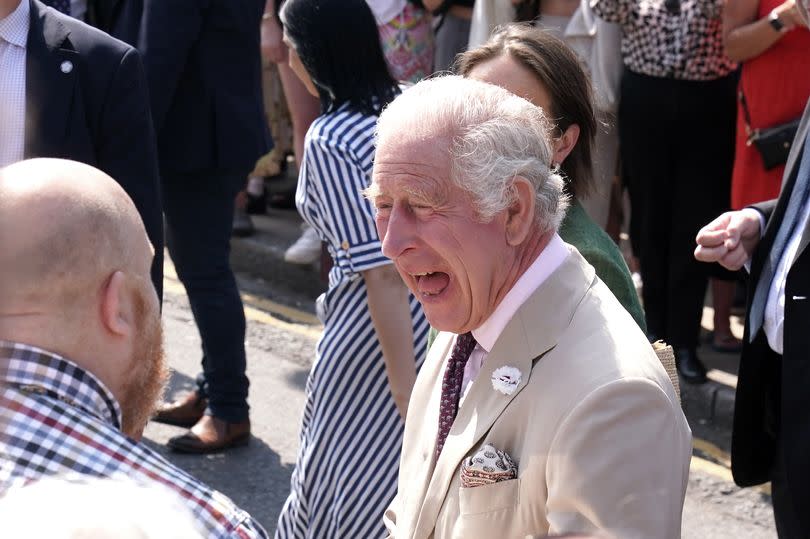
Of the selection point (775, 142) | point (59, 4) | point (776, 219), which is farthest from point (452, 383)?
point (59, 4)

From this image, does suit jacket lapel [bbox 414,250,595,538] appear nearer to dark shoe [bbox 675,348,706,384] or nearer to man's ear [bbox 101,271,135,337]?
man's ear [bbox 101,271,135,337]

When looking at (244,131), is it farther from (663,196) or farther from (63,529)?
(63,529)

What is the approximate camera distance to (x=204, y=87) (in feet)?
15.9

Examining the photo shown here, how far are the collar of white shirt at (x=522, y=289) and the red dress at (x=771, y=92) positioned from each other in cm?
299

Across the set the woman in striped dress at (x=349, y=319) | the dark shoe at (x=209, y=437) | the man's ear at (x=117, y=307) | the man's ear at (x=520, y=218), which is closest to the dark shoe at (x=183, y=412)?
the dark shoe at (x=209, y=437)

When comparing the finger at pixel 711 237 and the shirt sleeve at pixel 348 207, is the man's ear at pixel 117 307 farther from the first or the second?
the finger at pixel 711 237

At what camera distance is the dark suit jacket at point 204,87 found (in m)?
4.72

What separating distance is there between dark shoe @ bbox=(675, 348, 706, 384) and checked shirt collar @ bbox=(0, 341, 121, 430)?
3.95m

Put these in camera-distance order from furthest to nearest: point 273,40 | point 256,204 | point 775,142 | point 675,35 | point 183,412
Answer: point 256,204 → point 273,40 → point 675,35 → point 183,412 → point 775,142

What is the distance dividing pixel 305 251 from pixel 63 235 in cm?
525

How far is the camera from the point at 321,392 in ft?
11.3

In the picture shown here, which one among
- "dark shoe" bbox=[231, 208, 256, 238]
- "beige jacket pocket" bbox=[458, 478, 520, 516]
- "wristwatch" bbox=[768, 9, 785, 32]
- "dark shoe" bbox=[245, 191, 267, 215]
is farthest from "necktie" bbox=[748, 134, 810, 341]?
"dark shoe" bbox=[245, 191, 267, 215]

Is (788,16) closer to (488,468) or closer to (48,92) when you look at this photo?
(48,92)

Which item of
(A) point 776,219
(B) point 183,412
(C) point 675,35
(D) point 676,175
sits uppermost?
(A) point 776,219
